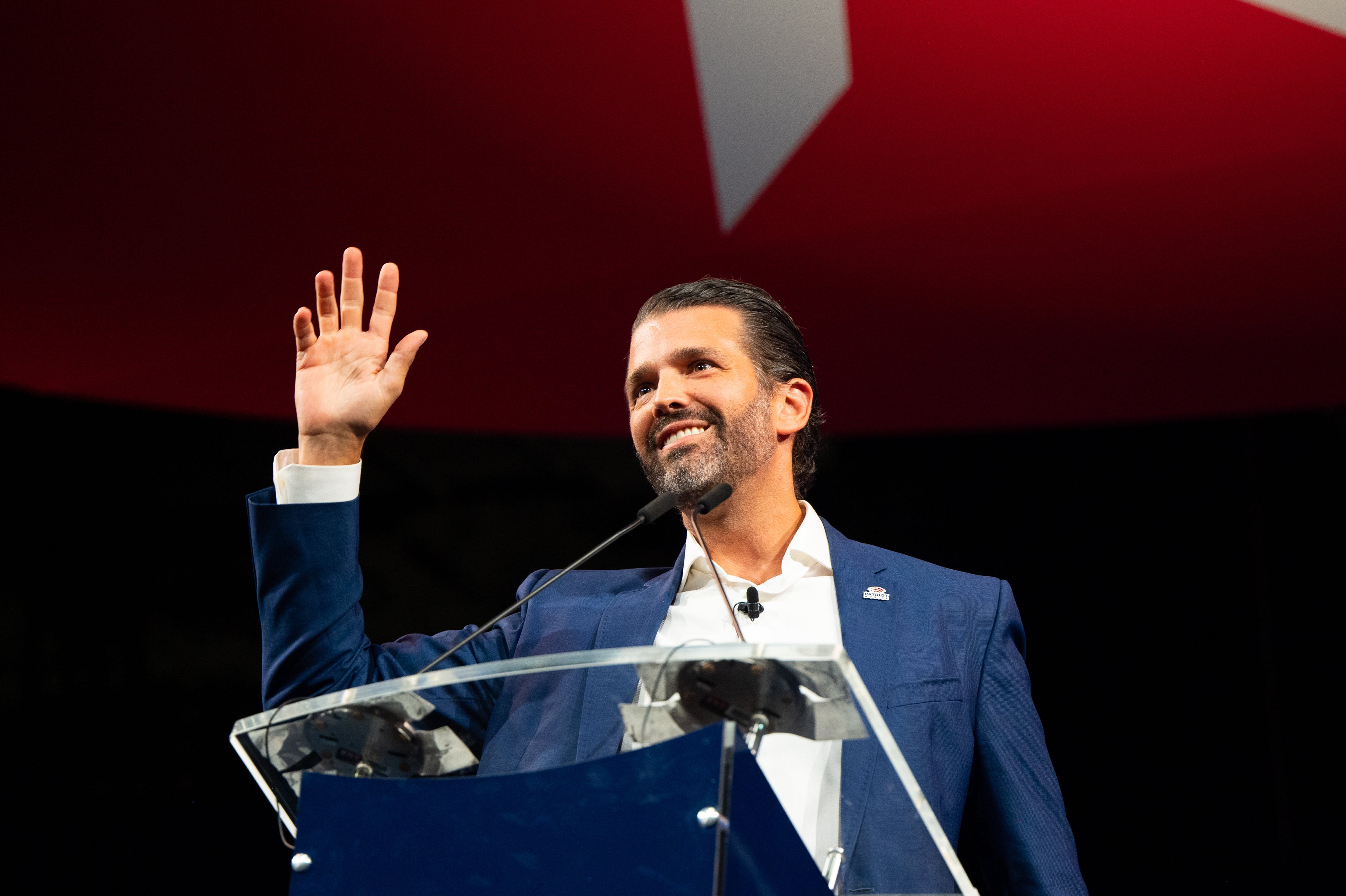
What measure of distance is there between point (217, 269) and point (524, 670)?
98.5 inches

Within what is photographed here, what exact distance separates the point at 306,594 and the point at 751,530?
76cm

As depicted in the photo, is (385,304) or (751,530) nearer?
(385,304)

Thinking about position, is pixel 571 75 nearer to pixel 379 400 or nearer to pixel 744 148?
pixel 744 148

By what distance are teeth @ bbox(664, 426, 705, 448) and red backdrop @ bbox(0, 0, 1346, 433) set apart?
1.19 meters

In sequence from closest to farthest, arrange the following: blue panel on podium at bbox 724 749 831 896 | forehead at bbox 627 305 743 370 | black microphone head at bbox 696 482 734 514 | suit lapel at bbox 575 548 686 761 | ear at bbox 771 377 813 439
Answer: blue panel on podium at bbox 724 749 831 896, suit lapel at bbox 575 548 686 761, black microphone head at bbox 696 482 734 514, forehead at bbox 627 305 743 370, ear at bbox 771 377 813 439

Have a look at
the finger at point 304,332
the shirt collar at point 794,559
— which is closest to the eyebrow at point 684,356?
the shirt collar at point 794,559

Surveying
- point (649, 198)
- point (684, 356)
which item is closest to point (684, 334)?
point (684, 356)

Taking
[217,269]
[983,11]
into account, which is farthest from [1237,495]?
[217,269]

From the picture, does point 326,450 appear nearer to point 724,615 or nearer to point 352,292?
point 352,292

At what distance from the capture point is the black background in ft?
11.4

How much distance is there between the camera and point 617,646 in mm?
1789

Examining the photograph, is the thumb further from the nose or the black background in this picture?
the black background

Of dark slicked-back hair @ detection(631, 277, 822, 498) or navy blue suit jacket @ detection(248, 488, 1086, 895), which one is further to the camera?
dark slicked-back hair @ detection(631, 277, 822, 498)

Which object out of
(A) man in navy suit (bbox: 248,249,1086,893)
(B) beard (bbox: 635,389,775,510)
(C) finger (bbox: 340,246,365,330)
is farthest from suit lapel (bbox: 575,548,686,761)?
(C) finger (bbox: 340,246,365,330)
